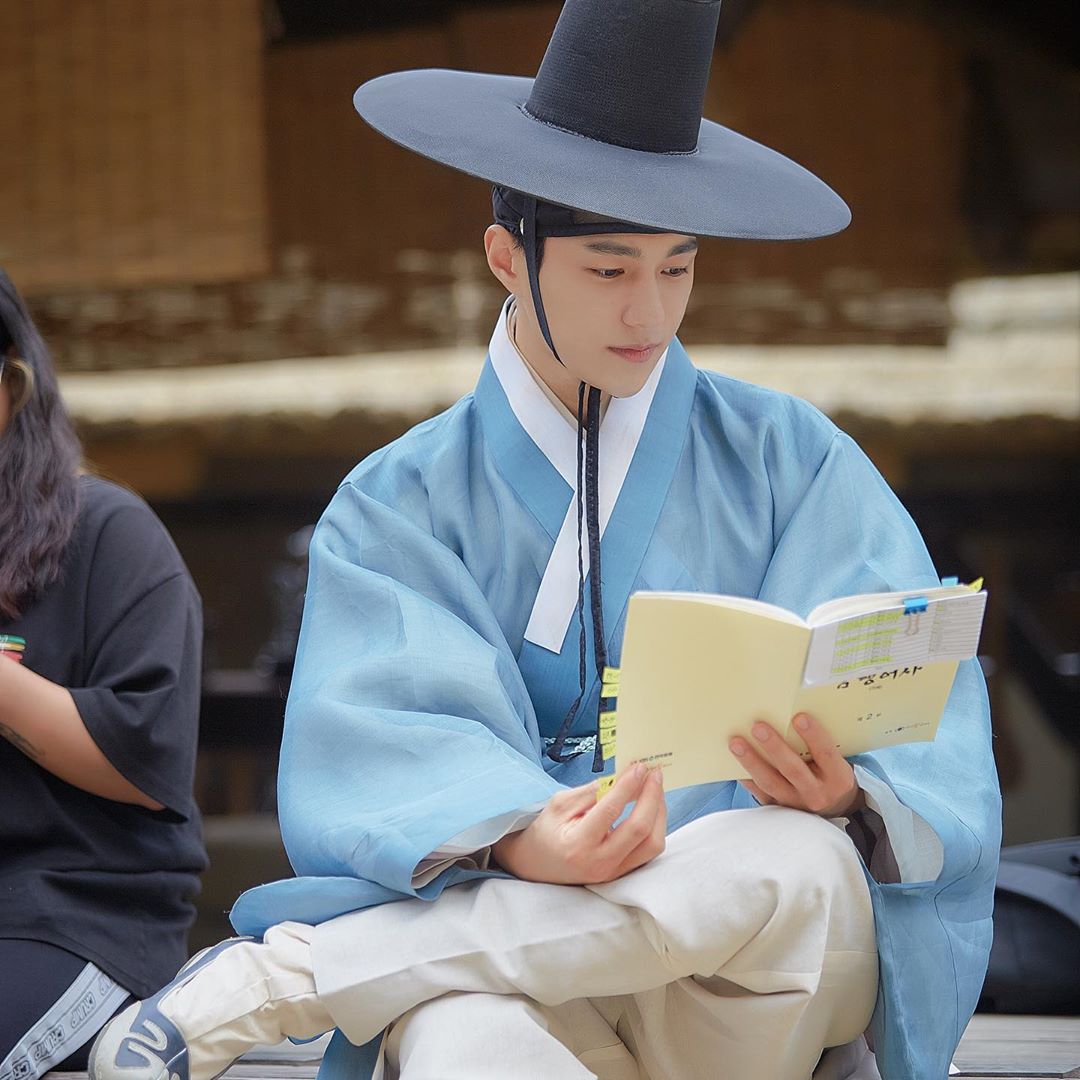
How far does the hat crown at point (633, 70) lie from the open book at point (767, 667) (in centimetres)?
62

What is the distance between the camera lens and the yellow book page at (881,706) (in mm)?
1631

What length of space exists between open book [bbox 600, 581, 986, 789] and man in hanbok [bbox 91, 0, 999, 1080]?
0.09 feet

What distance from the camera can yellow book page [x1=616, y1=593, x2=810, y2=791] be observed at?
5.16 ft

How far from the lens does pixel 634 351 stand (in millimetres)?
1910

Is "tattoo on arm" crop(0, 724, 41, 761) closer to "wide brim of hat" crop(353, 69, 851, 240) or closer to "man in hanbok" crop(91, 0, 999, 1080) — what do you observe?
"man in hanbok" crop(91, 0, 999, 1080)

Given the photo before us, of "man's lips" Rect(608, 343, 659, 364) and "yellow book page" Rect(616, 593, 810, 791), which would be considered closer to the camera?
"yellow book page" Rect(616, 593, 810, 791)

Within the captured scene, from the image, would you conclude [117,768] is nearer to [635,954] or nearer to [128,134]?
[635,954]

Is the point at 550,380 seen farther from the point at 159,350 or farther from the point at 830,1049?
the point at 159,350

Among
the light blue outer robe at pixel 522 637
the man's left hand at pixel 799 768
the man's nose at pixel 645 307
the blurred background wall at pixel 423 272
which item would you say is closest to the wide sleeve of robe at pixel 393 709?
the light blue outer robe at pixel 522 637

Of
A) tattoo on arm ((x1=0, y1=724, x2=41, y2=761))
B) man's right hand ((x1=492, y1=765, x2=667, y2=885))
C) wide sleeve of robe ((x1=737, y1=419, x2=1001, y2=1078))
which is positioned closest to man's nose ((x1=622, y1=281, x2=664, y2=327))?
wide sleeve of robe ((x1=737, y1=419, x2=1001, y2=1078))

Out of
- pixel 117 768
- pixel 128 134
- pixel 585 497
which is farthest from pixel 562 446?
pixel 128 134

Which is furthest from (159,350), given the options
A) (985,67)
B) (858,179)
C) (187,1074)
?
(187,1074)

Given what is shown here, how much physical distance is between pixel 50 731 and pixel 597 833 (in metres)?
0.90

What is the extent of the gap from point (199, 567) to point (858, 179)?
1.94 meters
